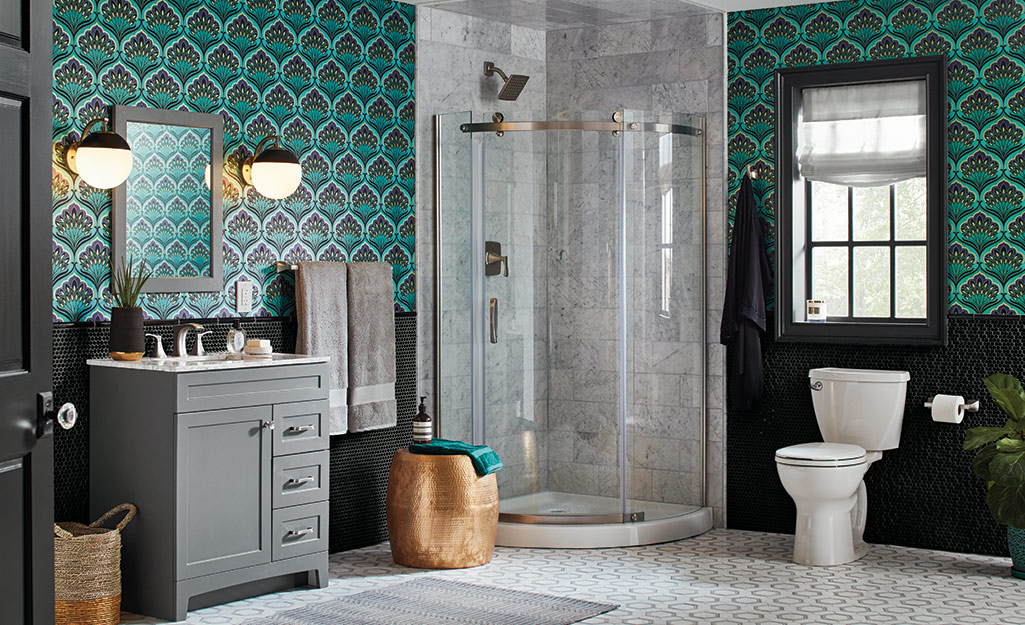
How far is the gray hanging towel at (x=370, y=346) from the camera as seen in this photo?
15.0 feet

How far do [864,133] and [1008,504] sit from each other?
1.64 metres

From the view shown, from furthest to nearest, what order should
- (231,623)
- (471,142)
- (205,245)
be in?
(471,142) → (205,245) → (231,623)

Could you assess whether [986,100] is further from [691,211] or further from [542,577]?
[542,577]

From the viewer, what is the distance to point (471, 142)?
4.83m

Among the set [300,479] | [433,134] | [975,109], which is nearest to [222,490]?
[300,479]

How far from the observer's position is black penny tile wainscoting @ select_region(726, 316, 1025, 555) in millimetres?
4594

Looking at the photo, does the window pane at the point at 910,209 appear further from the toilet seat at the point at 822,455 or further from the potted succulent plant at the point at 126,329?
the potted succulent plant at the point at 126,329

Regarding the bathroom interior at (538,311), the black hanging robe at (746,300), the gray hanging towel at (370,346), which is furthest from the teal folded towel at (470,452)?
the black hanging robe at (746,300)

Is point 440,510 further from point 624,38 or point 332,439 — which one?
point 624,38

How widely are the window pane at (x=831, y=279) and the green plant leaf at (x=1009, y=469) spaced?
40.1 inches

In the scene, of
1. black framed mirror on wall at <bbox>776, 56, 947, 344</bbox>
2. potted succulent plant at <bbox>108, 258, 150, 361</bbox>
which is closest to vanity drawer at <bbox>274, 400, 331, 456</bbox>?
potted succulent plant at <bbox>108, 258, 150, 361</bbox>

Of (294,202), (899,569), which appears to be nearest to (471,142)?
(294,202)

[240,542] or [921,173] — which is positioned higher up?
[921,173]

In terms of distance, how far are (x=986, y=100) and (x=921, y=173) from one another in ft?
1.24
